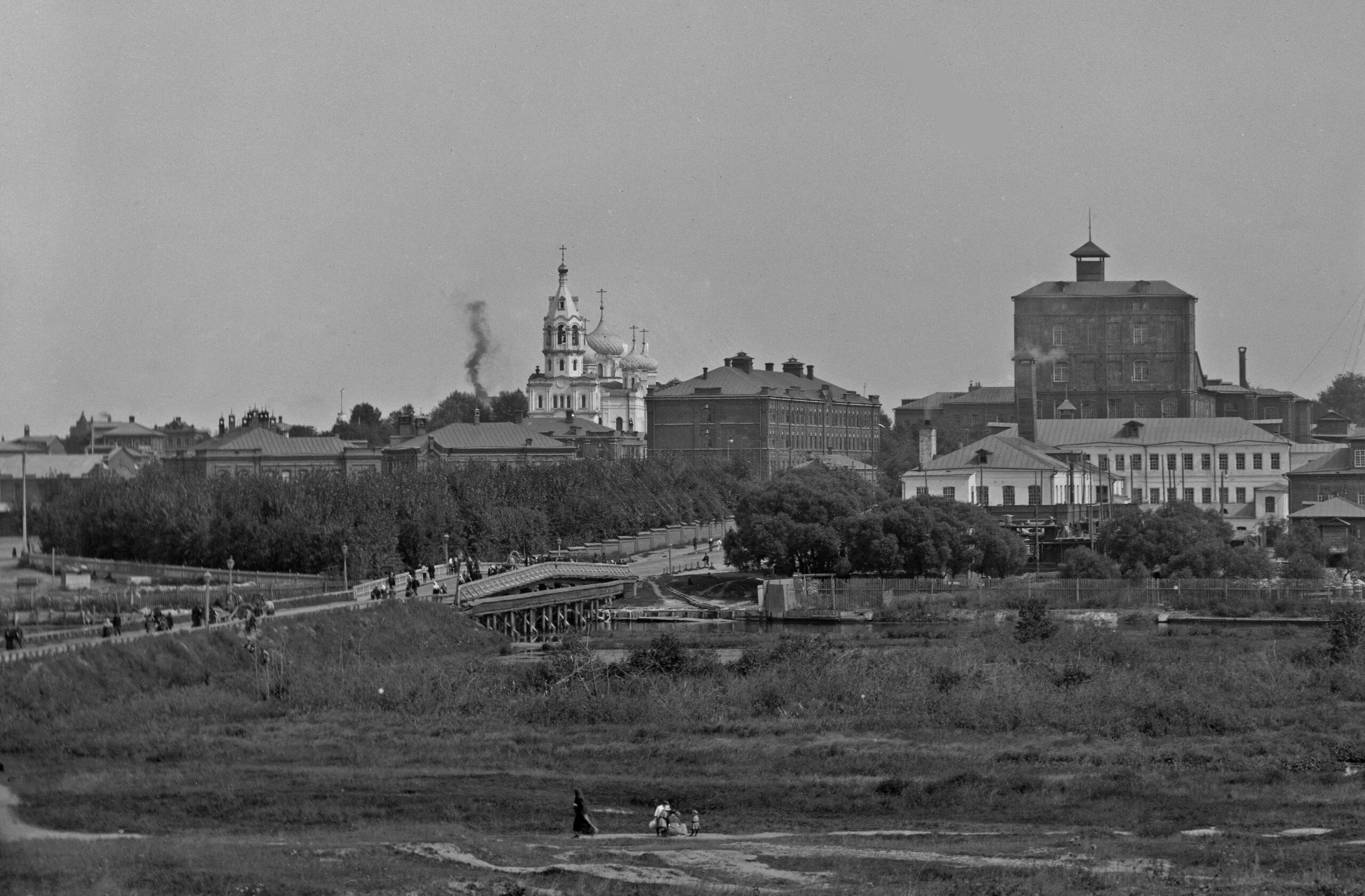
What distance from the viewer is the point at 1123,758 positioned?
1769 inches

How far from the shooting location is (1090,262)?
5866 inches

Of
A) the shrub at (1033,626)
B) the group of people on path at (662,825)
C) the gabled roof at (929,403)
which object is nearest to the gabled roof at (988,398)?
the gabled roof at (929,403)

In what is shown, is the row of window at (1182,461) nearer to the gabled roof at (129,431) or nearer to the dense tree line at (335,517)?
the dense tree line at (335,517)

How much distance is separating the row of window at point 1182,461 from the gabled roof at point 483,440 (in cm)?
4404

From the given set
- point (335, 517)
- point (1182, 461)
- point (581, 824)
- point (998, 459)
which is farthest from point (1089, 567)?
point (581, 824)

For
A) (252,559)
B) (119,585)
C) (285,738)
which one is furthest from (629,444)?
(285,738)

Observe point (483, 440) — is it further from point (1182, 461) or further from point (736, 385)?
point (1182, 461)

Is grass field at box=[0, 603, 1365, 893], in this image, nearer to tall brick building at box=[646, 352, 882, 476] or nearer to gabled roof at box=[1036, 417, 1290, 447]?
gabled roof at box=[1036, 417, 1290, 447]

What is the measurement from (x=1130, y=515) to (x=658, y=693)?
40112 mm

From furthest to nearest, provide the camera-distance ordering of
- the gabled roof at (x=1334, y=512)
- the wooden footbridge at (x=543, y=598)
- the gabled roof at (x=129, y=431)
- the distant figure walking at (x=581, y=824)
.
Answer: the gabled roof at (x=129, y=431)
the gabled roof at (x=1334, y=512)
the wooden footbridge at (x=543, y=598)
the distant figure walking at (x=581, y=824)

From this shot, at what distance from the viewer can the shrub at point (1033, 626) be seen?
6588cm

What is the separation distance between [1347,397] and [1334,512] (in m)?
87.9

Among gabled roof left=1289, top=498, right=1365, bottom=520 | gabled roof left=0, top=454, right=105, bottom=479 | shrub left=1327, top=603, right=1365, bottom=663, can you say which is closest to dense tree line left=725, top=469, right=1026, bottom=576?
gabled roof left=1289, top=498, right=1365, bottom=520

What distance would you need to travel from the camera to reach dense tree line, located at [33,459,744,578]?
291ft
